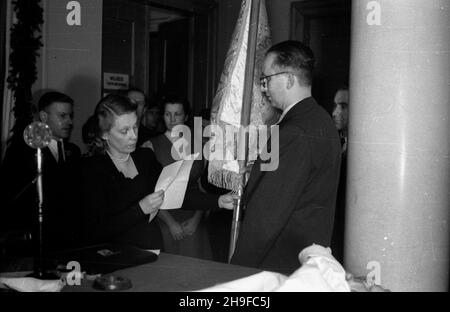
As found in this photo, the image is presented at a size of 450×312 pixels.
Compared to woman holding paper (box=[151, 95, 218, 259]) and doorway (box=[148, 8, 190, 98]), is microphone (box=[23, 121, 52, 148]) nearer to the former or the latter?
woman holding paper (box=[151, 95, 218, 259])

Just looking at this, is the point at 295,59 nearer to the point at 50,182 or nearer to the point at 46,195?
the point at 50,182

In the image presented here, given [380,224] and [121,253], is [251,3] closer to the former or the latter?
[380,224]

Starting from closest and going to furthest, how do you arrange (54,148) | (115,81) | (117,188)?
(117,188) < (54,148) < (115,81)

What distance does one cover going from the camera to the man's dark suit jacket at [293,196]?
194 cm

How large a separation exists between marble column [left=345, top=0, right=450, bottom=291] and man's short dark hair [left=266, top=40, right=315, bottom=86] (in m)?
0.21

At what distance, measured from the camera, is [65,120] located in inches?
115

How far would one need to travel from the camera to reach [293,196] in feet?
6.42

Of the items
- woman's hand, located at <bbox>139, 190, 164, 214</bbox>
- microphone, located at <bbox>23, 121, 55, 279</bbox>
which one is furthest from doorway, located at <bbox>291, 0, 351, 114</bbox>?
microphone, located at <bbox>23, 121, 55, 279</bbox>

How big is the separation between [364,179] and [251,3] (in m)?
1.20

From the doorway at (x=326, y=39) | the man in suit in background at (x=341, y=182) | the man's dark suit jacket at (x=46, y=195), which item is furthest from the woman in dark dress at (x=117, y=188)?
the doorway at (x=326, y=39)

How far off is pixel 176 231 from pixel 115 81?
7.25 feet

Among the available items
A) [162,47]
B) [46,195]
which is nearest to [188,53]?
[162,47]
